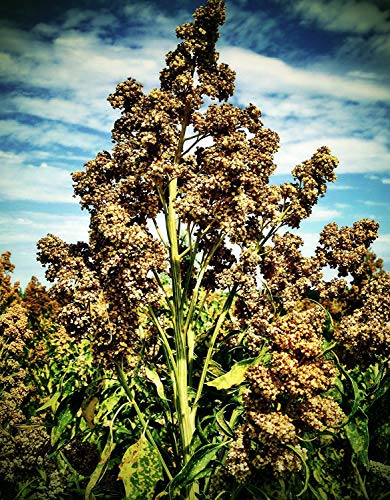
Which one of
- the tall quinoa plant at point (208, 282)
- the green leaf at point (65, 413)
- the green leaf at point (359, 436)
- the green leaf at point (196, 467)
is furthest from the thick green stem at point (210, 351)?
the green leaf at point (359, 436)

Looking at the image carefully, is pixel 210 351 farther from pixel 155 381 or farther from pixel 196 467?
pixel 196 467

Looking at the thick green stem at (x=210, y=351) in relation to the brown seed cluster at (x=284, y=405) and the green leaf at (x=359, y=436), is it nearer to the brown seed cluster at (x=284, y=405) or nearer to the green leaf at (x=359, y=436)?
the brown seed cluster at (x=284, y=405)

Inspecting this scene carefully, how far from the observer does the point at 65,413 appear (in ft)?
10.6

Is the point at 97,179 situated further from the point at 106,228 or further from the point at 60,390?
the point at 60,390

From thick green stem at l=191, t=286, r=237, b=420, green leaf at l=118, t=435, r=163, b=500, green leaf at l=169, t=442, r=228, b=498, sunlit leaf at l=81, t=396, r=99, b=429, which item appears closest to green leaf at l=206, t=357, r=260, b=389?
thick green stem at l=191, t=286, r=237, b=420

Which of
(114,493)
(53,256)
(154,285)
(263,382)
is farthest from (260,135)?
(114,493)

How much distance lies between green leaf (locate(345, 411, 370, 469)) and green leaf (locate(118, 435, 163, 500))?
4.81ft

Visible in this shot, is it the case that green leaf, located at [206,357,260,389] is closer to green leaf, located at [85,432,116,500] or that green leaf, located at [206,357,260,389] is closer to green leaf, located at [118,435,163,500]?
green leaf, located at [118,435,163,500]

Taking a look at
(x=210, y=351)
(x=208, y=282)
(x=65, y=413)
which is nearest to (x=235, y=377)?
(x=210, y=351)

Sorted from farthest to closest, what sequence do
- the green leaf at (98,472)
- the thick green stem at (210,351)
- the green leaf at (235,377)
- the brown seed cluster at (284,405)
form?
the thick green stem at (210,351) → the green leaf at (235,377) → the green leaf at (98,472) → the brown seed cluster at (284,405)

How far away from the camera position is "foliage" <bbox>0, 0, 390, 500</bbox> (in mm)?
2379

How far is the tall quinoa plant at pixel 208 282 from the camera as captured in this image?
230 cm

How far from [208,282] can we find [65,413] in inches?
70.2

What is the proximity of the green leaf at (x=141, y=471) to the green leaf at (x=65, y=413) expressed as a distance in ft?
2.13
